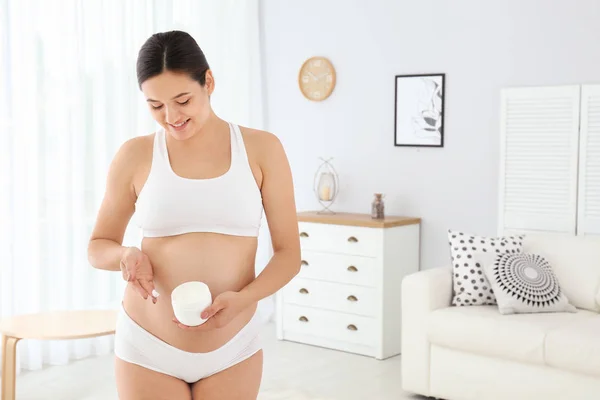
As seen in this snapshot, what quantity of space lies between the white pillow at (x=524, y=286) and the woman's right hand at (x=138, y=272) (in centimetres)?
271

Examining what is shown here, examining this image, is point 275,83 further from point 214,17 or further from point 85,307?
point 85,307

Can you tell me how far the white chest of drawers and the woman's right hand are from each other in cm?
338

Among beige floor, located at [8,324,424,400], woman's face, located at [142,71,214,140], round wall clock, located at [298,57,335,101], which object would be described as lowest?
beige floor, located at [8,324,424,400]

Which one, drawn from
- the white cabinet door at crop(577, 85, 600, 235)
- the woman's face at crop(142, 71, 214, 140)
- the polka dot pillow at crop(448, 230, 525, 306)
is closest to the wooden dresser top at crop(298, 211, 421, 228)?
the polka dot pillow at crop(448, 230, 525, 306)

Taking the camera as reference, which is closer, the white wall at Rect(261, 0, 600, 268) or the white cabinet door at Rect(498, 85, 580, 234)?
the white cabinet door at Rect(498, 85, 580, 234)

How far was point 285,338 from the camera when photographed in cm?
527

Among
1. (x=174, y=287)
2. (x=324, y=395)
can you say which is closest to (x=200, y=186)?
(x=174, y=287)

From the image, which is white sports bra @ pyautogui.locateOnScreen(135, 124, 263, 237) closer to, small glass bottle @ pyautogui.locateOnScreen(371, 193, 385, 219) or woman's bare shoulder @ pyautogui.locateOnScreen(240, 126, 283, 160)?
woman's bare shoulder @ pyautogui.locateOnScreen(240, 126, 283, 160)

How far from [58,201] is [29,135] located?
0.41 meters

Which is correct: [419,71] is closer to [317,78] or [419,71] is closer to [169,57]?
[317,78]

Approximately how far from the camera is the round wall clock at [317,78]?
215 inches

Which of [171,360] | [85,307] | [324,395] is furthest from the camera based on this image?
[85,307]

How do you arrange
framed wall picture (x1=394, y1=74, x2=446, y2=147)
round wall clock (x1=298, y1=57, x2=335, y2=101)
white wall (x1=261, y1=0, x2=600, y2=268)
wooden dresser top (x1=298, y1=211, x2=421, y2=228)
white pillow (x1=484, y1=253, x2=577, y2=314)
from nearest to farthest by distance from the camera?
white pillow (x1=484, y1=253, x2=577, y2=314) < white wall (x1=261, y1=0, x2=600, y2=268) < wooden dresser top (x1=298, y1=211, x2=421, y2=228) < framed wall picture (x1=394, y1=74, x2=446, y2=147) < round wall clock (x1=298, y1=57, x2=335, y2=101)

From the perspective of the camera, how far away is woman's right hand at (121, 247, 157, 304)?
4.66ft
